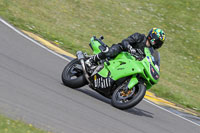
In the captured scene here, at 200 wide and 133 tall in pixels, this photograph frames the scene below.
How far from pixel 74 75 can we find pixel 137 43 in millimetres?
1468

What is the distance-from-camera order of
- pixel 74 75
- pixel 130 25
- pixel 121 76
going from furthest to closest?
1. pixel 130 25
2. pixel 74 75
3. pixel 121 76

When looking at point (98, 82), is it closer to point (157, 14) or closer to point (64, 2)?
point (64, 2)

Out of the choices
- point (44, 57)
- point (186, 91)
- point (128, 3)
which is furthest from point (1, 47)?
point (128, 3)

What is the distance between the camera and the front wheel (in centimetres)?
744

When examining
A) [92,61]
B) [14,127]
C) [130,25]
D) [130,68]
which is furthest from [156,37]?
[130,25]

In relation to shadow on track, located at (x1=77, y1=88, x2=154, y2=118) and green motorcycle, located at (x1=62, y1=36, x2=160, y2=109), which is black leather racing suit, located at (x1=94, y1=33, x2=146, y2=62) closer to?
green motorcycle, located at (x1=62, y1=36, x2=160, y2=109)

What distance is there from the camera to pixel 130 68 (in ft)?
25.1

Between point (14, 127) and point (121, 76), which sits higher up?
point (14, 127)

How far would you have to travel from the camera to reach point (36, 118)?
546cm

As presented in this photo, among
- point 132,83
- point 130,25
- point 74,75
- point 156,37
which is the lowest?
point 130,25

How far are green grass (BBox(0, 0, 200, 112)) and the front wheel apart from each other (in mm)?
3472

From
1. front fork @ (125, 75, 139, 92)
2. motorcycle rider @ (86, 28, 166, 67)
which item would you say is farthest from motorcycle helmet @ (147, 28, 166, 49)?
front fork @ (125, 75, 139, 92)

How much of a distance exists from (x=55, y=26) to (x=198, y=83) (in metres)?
5.22

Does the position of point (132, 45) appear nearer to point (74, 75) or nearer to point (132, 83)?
point (132, 83)
